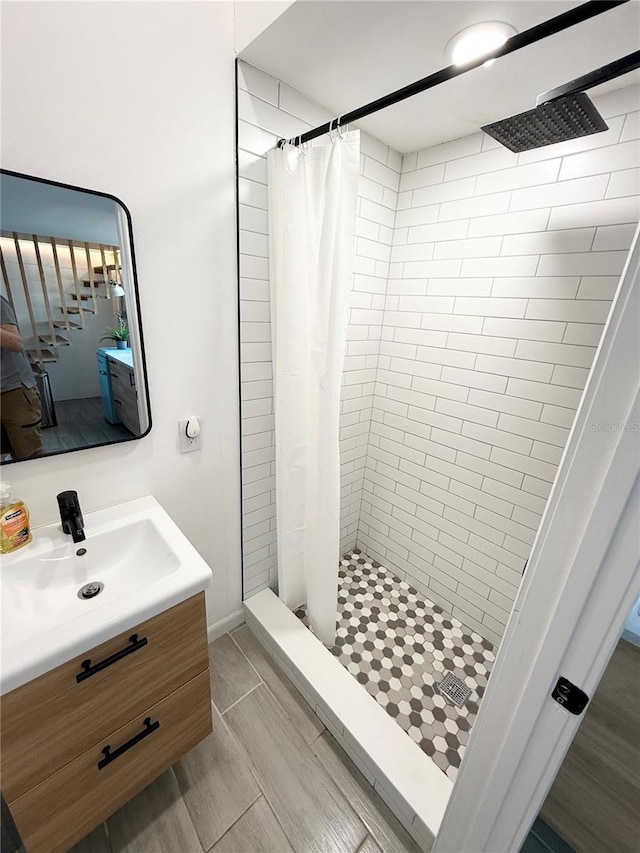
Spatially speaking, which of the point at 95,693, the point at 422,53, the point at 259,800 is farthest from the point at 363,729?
the point at 422,53

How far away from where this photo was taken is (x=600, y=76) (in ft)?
2.40

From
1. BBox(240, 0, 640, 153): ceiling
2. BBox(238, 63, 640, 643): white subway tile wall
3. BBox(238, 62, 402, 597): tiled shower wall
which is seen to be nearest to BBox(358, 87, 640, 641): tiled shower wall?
BBox(238, 63, 640, 643): white subway tile wall

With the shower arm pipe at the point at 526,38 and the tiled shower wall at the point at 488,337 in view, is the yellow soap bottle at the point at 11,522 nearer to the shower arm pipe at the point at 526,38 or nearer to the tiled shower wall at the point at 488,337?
the shower arm pipe at the point at 526,38

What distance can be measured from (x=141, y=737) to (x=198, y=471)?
83 centimetres

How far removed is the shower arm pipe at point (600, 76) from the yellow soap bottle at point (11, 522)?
1.69m

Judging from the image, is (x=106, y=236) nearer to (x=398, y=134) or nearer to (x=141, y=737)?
(x=398, y=134)

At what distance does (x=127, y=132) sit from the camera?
97 cm

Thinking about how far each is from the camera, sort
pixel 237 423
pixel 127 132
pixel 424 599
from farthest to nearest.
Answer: pixel 424 599
pixel 237 423
pixel 127 132

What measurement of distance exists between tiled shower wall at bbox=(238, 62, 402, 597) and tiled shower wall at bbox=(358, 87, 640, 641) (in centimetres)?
12

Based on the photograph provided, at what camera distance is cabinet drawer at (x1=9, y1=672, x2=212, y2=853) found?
2.74 feet

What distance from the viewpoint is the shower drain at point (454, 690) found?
152cm

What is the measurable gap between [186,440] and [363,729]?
4.16 feet

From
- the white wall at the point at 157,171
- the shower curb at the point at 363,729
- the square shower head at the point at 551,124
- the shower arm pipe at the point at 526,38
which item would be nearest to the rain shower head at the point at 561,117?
the square shower head at the point at 551,124

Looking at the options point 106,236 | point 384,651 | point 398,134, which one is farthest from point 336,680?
point 398,134
